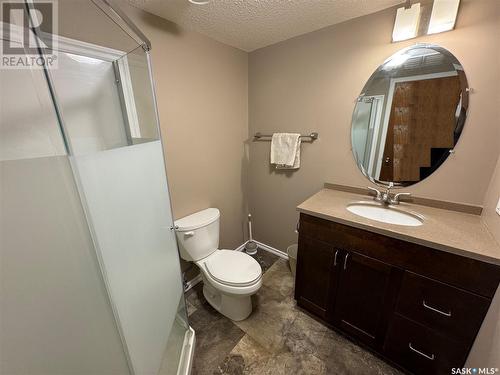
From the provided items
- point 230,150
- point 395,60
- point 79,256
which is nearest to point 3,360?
point 79,256

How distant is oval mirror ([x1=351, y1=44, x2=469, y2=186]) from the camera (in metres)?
1.21

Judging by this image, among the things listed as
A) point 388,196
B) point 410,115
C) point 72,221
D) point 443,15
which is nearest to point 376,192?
point 388,196

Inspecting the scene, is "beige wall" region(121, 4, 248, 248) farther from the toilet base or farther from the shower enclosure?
the toilet base

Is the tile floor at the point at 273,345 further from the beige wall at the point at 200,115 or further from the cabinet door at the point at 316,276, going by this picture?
the beige wall at the point at 200,115

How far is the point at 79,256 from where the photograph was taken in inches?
28.3

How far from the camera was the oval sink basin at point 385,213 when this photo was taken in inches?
52.4

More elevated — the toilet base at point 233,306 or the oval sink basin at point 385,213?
the oval sink basin at point 385,213

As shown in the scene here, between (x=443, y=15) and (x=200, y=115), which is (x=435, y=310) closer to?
(x=443, y=15)

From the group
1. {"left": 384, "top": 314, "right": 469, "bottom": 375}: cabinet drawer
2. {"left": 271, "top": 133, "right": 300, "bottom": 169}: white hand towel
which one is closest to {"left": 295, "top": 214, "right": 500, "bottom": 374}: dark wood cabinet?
{"left": 384, "top": 314, "right": 469, "bottom": 375}: cabinet drawer

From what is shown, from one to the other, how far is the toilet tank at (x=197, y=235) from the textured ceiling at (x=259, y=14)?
1.43 meters

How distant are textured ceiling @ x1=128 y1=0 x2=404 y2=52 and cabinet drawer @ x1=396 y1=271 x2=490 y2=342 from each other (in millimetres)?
1637

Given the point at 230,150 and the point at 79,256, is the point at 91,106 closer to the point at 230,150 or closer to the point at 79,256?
the point at 79,256

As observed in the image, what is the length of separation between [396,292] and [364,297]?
0.19 metres

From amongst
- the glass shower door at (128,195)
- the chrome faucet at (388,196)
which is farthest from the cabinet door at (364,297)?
the glass shower door at (128,195)
